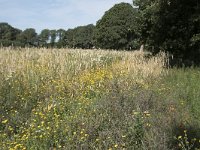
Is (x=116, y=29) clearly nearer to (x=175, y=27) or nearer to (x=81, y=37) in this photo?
(x=81, y=37)

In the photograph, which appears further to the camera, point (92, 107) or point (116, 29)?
point (116, 29)

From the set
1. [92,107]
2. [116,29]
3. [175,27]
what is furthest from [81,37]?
[92,107]

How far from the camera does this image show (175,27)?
18141mm

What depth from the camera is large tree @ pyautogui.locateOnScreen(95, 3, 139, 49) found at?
60.2 meters

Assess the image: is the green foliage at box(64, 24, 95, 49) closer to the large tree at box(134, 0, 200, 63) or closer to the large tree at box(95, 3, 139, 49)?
the large tree at box(95, 3, 139, 49)

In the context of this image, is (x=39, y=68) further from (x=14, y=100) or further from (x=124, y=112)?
(x=124, y=112)

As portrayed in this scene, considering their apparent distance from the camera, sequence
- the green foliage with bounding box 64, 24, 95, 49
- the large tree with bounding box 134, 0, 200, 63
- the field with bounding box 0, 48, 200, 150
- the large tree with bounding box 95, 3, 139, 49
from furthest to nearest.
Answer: the green foliage with bounding box 64, 24, 95, 49
the large tree with bounding box 95, 3, 139, 49
the large tree with bounding box 134, 0, 200, 63
the field with bounding box 0, 48, 200, 150

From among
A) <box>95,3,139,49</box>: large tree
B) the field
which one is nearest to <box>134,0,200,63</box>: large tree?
the field

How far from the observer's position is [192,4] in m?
17.5

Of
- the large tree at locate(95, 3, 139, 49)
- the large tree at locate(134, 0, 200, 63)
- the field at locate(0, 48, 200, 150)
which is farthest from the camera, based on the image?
the large tree at locate(95, 3, 139, 49)

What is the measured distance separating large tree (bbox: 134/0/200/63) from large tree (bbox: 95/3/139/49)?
39.6 metres

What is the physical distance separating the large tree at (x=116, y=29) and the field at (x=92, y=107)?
46597 mm

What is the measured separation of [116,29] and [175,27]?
1671 inches

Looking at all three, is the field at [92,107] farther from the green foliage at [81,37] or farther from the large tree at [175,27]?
the green foliage at [81,37]
